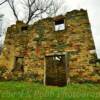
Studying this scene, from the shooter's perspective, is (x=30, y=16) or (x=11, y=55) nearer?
(x=11, y=55)

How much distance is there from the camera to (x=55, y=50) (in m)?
12.1

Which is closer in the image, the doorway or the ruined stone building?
the ruined stone building

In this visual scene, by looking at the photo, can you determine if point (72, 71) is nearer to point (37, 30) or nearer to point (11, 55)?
point (37, 30)

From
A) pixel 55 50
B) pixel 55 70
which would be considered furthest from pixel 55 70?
pixel 55 50

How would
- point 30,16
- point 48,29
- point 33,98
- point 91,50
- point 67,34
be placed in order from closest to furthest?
1. point 33,98
2. point 91,50
3. point 67,34
4. point 48,29
5. point 30,16

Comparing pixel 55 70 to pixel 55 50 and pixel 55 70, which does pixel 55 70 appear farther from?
pixel 55 50

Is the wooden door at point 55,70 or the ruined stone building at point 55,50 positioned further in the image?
the wooden door at point 55,70

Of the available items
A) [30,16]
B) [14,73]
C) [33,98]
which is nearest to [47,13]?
[30,16]

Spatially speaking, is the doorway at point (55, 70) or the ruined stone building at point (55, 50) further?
the doorway at point (55, 70)

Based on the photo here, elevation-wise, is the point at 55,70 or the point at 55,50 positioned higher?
the point at 55,50

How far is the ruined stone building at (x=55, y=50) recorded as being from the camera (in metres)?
11.2

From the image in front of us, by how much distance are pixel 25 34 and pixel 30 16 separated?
8955 millimetres

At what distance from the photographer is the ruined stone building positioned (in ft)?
36.6

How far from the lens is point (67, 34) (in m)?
11.9
